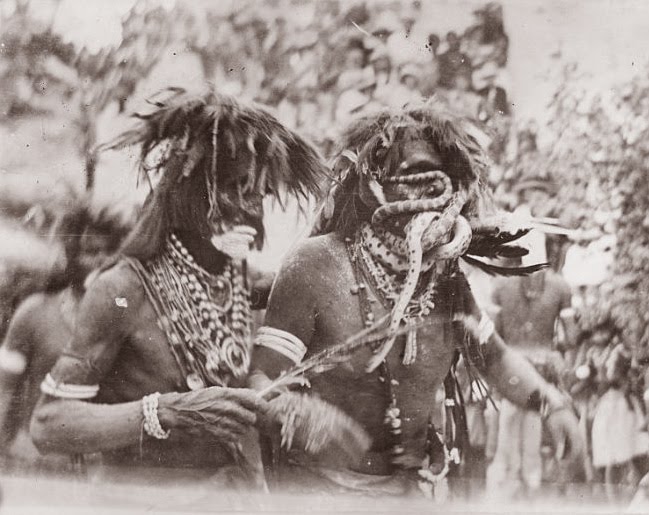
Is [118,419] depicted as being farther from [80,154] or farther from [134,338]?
[80,154]

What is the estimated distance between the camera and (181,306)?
3020mm

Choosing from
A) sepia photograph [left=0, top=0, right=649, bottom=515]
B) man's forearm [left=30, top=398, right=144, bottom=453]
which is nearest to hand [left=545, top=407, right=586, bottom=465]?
sepia photograph [left=0, top=0, right=649, bottom=515]

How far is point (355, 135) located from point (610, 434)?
1509 millimetres

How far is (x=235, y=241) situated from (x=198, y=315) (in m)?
0.30

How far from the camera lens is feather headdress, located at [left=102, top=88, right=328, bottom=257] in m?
3.05

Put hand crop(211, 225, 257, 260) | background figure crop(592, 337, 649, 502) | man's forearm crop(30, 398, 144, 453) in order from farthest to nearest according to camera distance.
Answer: background figure crop(592, 337, 649, 502) < hand crop(211, 225, 257, 260) < man's forearm crop(30, 398, 144, 453)

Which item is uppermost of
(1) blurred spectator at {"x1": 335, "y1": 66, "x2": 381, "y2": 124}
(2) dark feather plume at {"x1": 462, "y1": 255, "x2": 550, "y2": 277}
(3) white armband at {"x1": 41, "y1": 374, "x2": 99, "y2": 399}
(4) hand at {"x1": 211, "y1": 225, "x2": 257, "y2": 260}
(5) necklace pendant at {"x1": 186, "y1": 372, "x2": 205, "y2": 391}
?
(1) blurred spectator at {"x1": 335, "y1": 66, "x2": 381, "y2": 124}

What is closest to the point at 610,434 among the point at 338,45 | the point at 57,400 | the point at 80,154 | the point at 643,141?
the point at 643,141

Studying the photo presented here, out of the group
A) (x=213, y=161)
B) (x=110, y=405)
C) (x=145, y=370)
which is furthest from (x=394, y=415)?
(x=213, y=161)

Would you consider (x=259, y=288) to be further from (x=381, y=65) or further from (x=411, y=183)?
(x=381, y=65)

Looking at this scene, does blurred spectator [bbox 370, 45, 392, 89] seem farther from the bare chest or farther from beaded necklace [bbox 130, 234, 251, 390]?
the bare chest

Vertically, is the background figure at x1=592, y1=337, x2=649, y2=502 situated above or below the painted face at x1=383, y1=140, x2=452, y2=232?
below

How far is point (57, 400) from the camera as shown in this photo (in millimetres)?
3002

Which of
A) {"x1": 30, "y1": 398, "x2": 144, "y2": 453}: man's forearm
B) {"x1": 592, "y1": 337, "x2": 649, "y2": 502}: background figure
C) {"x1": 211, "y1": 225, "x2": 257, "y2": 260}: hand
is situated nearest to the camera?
{"x1": 30, "y1": 398, "x2": 144, "y2": 453}: man's forearm
